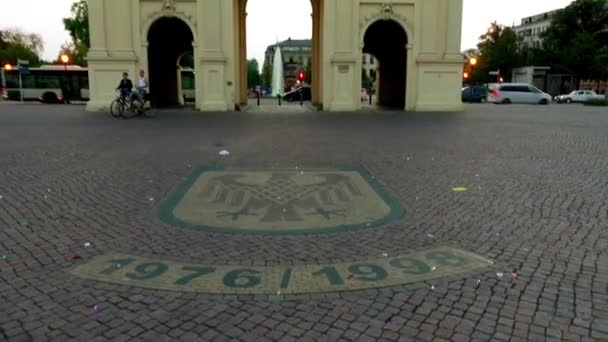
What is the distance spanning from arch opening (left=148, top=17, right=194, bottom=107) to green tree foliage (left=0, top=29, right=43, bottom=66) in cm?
5294

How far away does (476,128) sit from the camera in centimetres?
1622

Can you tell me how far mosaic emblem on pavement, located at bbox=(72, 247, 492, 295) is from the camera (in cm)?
368

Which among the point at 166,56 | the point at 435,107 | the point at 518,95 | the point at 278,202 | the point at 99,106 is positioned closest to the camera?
the point at 278,202

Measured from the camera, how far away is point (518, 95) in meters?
42.9

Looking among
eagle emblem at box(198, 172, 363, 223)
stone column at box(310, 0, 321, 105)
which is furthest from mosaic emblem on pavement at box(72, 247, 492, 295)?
stone column at box(310, 0, 321, 105)

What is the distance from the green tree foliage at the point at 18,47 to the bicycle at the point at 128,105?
6529 cm

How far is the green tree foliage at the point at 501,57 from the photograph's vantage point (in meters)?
77.1

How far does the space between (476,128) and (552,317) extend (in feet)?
45.3

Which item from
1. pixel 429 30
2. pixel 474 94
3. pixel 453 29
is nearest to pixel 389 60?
pixel 429 30

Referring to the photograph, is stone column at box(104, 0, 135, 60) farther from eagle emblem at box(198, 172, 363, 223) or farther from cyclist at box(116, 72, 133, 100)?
eagle emblem at box(198, 172, 363, 223)

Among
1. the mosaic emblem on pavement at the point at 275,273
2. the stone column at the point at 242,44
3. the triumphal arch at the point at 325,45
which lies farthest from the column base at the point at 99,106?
the mosaic emblem on pavement at the point at 275,273

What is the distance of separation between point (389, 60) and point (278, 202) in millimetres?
28897

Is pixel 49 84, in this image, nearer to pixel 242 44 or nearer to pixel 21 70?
pixel 21 70

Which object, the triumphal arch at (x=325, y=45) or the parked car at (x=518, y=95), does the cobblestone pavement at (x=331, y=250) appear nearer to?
the triumphal arch at (x=325, y=45)
